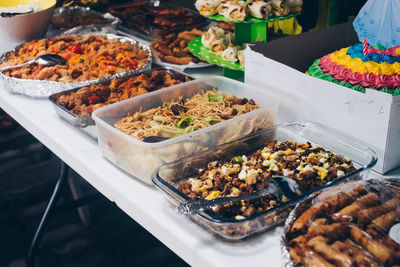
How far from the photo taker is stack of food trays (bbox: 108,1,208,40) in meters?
2.19

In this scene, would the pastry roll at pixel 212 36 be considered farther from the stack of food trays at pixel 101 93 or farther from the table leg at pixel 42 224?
the table leg at pixel 42 224

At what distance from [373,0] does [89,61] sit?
1.03 metres

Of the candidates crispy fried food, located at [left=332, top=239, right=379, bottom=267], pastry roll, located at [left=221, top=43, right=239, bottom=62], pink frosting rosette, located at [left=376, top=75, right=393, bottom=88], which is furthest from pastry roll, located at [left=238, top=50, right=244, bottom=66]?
crispy fried food, located at [left=332, top=239, right=379, bottom=267]

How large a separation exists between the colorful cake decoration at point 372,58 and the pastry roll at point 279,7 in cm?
28

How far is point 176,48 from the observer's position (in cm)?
192

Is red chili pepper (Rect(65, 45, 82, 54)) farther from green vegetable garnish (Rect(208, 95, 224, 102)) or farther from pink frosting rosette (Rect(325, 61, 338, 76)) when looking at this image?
pink frosting rosette (Rect(325, 61, 338, 76))

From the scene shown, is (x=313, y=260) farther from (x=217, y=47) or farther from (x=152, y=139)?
(x=217, y=47)

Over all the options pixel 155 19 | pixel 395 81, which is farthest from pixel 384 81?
pixel 155 19

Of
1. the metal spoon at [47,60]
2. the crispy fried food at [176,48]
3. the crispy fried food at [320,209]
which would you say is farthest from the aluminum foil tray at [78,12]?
the crispy fried food at [320,209]

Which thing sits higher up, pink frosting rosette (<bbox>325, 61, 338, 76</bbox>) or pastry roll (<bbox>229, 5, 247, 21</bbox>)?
pastry roll (<bbox>229, 5, 247, 21</bbox>)

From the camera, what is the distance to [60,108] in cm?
142

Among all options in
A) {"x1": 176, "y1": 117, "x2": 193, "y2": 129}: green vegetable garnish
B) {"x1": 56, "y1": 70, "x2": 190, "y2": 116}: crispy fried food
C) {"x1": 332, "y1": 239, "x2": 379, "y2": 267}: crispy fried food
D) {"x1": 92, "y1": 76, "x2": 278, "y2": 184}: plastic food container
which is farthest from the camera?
{"x1": 56, "y1": 70, "x2": 190, "y2": 116}: crispy fried food

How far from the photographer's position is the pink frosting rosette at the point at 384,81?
1218 millimetres

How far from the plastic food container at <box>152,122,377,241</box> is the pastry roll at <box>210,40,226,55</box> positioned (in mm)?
589
